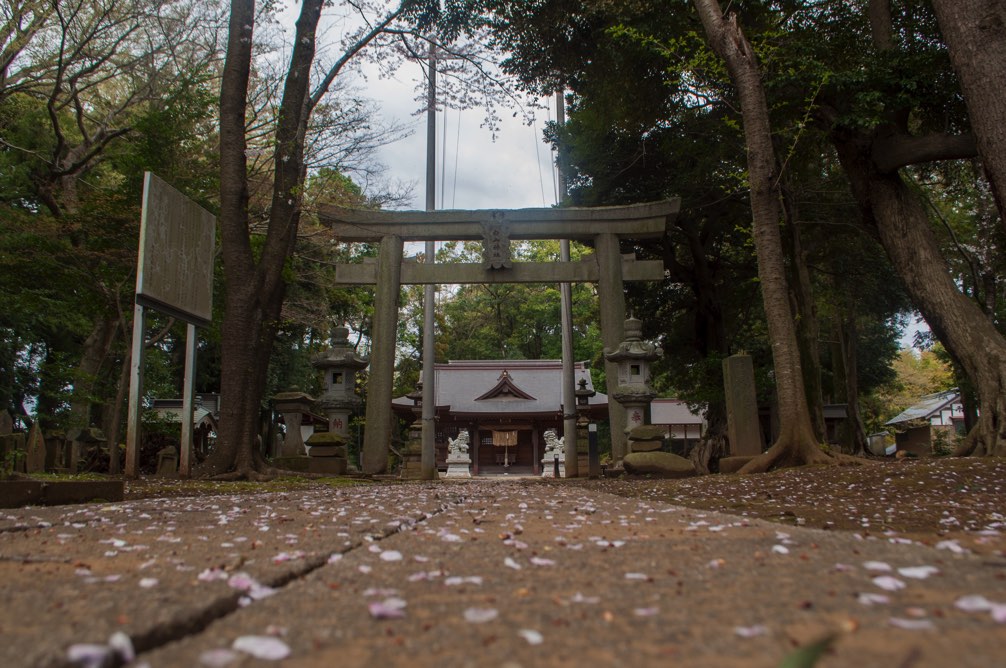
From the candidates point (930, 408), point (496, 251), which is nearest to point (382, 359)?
point (496, 251)

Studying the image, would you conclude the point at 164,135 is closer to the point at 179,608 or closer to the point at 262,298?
the point at 262,298

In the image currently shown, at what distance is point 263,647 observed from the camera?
1.04 m

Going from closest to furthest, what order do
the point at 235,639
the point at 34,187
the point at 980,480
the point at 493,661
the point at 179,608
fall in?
the point at 493,661, the point at 235,639, the point at 179,608, the point at 980,480, the point at 34,187

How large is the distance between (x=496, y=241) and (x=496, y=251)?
0.19 metres

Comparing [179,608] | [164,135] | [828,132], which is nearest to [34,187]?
[164,135]

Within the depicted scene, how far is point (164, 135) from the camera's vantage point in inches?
494

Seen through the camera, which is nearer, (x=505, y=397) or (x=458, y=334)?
(x=505, y=397)

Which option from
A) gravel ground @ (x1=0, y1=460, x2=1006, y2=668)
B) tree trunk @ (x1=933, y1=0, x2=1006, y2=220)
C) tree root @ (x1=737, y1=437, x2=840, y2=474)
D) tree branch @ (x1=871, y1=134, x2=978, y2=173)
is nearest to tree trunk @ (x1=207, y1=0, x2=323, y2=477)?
tree root @ (x1=737, y1=437, x2=840, y2=474)

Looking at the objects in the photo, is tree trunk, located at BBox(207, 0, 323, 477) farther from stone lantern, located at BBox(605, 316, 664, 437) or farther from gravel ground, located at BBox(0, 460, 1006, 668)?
gravel ground, located at BBox(0, 460, 1006, 668)

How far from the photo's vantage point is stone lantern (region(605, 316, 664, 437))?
1217cm

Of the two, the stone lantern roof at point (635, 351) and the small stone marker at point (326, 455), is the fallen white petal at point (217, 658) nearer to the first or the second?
the small stone marker at point (326, 455)

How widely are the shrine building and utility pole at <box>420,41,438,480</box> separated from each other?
29.6ft

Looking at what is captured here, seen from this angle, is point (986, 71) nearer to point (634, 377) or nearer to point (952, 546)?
point (952, 546)

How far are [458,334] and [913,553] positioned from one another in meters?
34.3
